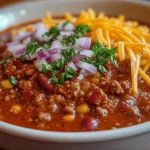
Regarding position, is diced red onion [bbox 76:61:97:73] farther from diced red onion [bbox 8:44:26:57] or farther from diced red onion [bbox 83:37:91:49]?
diced red onion [bbox 8:44:26:57]

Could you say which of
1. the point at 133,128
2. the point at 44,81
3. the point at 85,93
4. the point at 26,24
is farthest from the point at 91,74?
the point at 26,24

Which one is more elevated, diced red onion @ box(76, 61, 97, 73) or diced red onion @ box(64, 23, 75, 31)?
diced red onion @ box(64, 23, 75, 31)

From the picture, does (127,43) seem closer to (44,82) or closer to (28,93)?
(44,82)

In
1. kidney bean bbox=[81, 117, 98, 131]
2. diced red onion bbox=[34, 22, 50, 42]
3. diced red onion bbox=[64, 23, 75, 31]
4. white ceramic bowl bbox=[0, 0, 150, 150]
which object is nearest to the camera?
white ceramic bowl bbox=[0, 0, 150, 150]

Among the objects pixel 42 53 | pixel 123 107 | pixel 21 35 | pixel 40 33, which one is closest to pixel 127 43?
pixel 123 107

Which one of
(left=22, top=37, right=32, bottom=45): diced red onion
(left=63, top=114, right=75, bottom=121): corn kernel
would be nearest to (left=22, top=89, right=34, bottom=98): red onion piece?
(left=63, top=114, right=75, bottom=121): corn kernel

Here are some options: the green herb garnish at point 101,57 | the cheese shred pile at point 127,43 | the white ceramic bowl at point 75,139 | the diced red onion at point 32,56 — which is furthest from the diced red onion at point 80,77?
the white ceramic bowl at point 75,139
